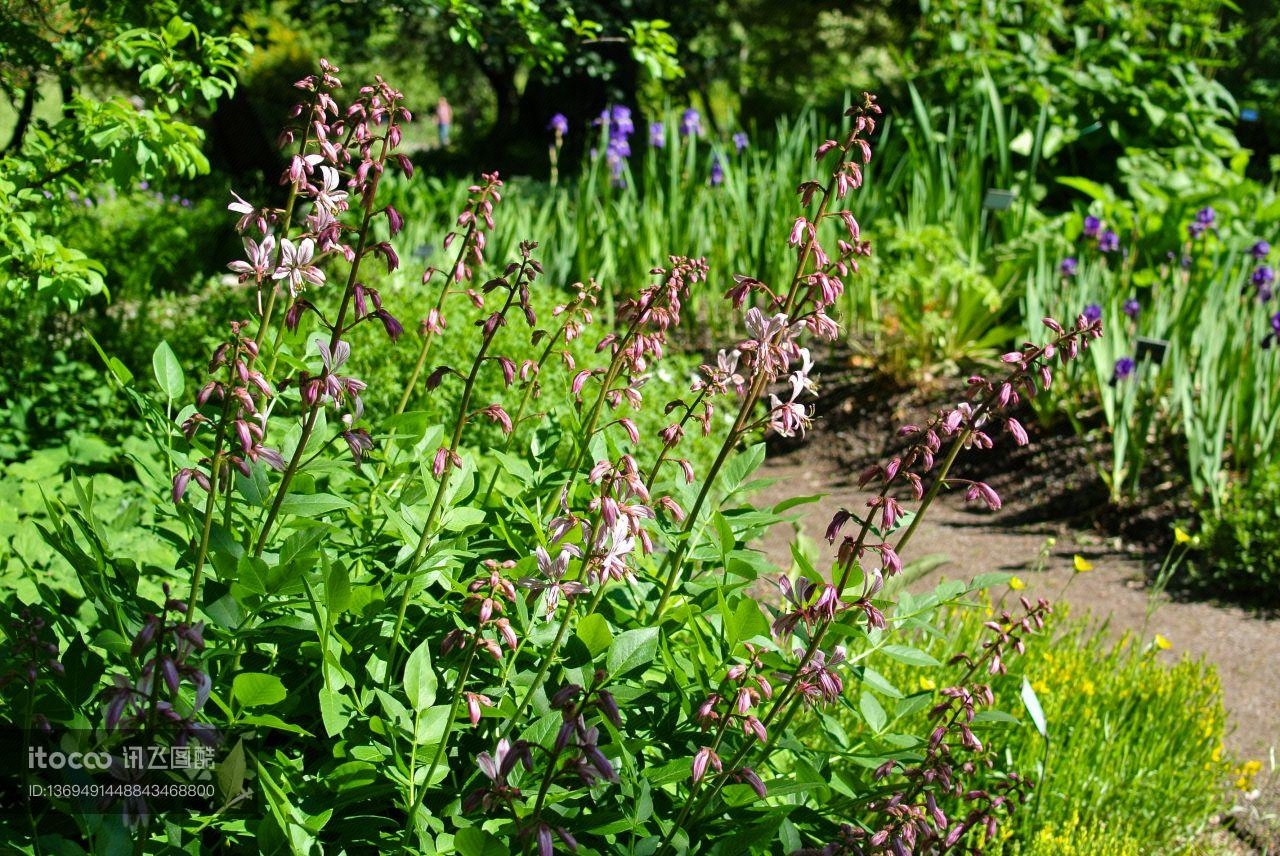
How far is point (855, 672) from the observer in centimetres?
172

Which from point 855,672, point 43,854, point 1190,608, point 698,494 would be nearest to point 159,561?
point 43,854

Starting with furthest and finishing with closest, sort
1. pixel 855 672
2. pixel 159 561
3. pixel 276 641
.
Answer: pixel 159 561 → pixel 855 672 → pixel 276 641

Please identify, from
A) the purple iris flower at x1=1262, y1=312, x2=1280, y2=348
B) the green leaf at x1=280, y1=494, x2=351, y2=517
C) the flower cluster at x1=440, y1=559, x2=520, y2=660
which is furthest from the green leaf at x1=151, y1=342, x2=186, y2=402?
the purple iris flower at x1=1262, y1=312, x2=1280, y2=348

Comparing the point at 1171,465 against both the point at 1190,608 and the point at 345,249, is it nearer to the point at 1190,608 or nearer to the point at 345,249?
the point at 1190,608

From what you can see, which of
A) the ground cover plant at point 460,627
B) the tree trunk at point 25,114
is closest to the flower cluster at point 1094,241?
the ground cover plant at point 460,627

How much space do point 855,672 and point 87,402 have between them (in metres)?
3.20

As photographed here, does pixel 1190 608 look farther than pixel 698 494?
Yes

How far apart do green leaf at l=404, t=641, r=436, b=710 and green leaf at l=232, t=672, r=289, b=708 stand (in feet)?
0.51

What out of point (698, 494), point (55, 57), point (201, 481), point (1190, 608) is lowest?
point (1190, 608)

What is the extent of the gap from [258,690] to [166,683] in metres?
0.15

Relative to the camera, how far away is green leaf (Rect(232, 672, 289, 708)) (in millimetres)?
1376

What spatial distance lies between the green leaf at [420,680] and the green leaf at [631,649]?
0.24 metres

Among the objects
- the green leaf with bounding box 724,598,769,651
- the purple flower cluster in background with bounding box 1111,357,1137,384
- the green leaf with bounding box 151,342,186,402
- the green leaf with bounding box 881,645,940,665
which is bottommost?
the purple flower cluster in background with bounding box 1111,357,1137,384

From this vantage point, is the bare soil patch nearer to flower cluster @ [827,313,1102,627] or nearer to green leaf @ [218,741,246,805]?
flower cluster @ [827,313,1102,627]
